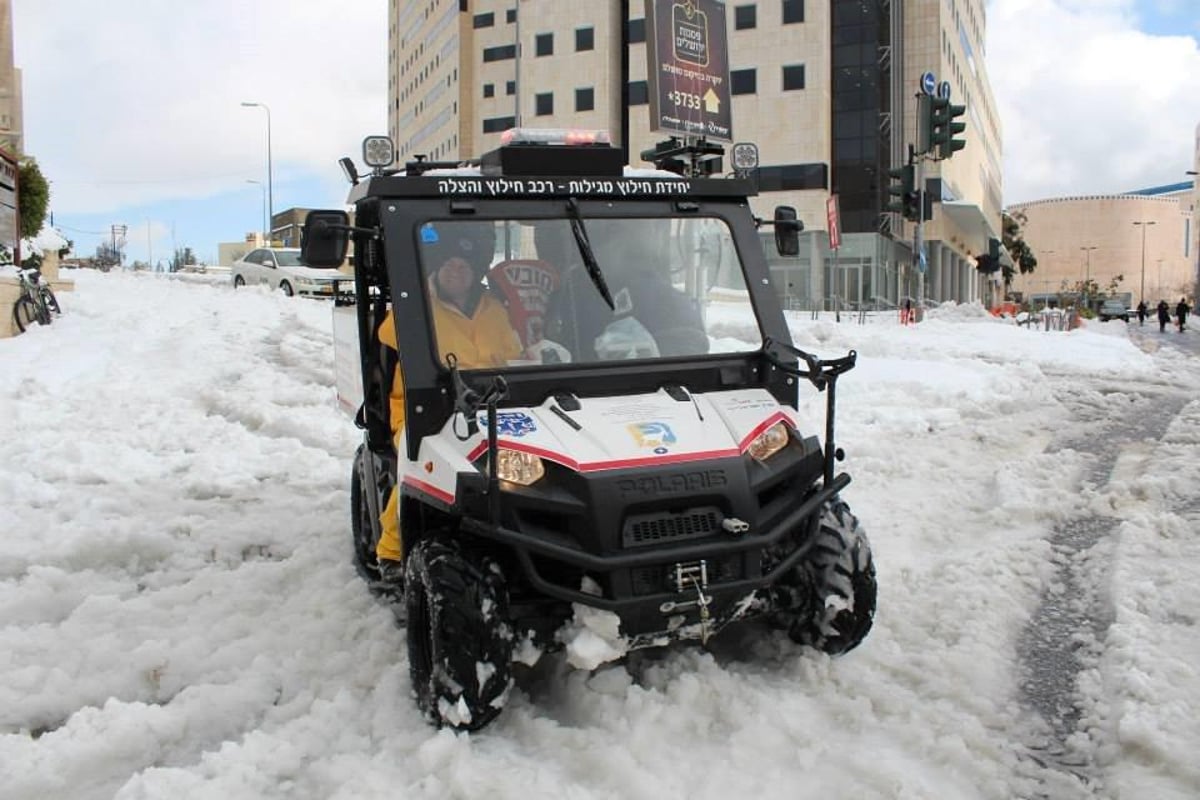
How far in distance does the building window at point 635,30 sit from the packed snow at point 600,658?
5194 cm

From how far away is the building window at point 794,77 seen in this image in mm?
52875

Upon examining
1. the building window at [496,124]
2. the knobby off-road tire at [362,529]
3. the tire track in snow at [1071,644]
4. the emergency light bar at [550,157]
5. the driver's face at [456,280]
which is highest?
the building window at [496,124]

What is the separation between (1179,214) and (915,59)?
438 ft

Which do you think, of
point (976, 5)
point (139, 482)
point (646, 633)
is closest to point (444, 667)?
point (646, 633)

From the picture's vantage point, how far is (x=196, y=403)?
11.2 metres

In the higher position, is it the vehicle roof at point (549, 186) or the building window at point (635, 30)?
the building window at point (635, 30)

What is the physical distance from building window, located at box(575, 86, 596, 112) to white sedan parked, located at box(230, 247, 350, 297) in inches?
1212

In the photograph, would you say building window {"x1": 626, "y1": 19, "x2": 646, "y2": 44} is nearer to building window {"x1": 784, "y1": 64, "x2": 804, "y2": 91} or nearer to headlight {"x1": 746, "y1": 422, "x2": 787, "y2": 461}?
building window {"x1": 784, "y1": 64, "x2": 804, "y2": 91}

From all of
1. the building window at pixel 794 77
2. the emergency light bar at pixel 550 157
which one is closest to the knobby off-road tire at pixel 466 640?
the emergency light bar at pixel 550 157

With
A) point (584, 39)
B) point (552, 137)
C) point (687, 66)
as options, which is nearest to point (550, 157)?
point (552, 137)

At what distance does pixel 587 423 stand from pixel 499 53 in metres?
70.1

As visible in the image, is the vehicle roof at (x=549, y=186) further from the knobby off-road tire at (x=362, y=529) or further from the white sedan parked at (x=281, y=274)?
the white sedan parked at (x=281, y=274)

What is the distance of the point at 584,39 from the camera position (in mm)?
58469

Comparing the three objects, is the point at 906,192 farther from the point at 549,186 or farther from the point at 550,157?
the point at 549,186
